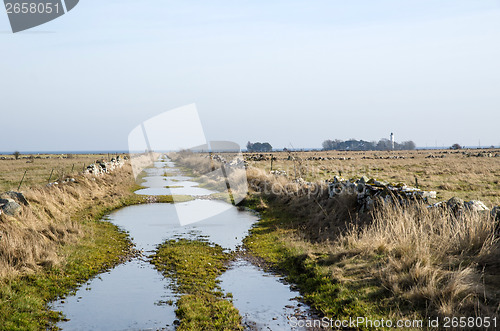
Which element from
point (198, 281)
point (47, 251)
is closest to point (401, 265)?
point (198, 281)

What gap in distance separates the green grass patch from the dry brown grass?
122 inches

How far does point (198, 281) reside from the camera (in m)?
9.60

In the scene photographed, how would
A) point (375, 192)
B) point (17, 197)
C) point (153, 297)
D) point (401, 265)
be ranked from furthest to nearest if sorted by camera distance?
→ point (17, 197) < point (375, 192) < point (153, 297) < point (401, 265)

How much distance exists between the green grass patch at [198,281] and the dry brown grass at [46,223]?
3096 mm

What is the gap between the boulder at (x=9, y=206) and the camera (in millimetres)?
12826

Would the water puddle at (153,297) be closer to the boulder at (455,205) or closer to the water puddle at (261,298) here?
the water puddle at (261,298)

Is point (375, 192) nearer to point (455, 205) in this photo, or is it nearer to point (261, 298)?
point (455, 205)

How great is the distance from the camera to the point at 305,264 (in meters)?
10.4

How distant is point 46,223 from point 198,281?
7498 mm

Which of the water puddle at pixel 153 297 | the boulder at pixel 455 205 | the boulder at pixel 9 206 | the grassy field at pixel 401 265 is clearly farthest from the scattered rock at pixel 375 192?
the boulder at pixel 9 206

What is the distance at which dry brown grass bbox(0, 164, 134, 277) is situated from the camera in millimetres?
9602

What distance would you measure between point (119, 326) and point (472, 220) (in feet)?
26.0

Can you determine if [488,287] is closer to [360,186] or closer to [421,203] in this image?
[421,203]

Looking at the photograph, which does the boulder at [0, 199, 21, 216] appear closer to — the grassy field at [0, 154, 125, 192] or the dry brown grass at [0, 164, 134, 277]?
the dry brown grass at [0, 164, 134, 277]
